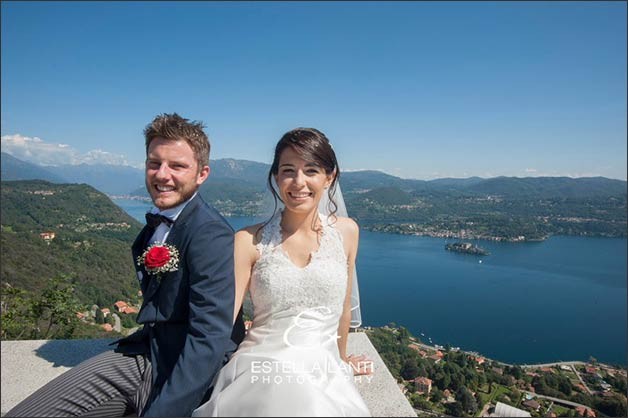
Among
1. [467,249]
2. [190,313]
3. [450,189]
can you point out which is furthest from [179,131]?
[450,189]

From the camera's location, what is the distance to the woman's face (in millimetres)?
1553

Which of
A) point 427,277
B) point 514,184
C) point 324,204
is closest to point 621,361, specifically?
point 427,277

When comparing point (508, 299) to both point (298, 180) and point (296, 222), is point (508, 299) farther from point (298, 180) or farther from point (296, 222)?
point (298, 180)

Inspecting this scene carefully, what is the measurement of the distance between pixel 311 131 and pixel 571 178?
172 metres

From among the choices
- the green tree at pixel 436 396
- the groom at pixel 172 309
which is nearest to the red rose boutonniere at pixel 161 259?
the groom at pixel 172 309

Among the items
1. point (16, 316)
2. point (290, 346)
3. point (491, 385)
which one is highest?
point (290, 346)

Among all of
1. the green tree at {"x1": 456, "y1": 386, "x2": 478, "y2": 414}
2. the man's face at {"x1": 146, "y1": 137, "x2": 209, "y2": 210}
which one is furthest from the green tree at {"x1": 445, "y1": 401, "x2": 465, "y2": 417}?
the man's face at {"x1": 146, "y1": 137, "x2": 209, "y2": 210}

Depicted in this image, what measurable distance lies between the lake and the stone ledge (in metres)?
13.8

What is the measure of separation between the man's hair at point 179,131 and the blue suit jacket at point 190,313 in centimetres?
22

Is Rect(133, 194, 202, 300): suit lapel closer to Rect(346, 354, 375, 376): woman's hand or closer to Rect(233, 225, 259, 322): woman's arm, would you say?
Rect(233, 225, 259, 322): woman's arm

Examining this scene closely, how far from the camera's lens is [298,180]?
5.04 feet

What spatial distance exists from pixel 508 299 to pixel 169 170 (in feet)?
116

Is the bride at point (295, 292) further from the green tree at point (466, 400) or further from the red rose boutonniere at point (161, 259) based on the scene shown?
the green tree at point (466, 400)

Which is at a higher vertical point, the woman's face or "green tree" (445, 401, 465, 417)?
the woman's face
